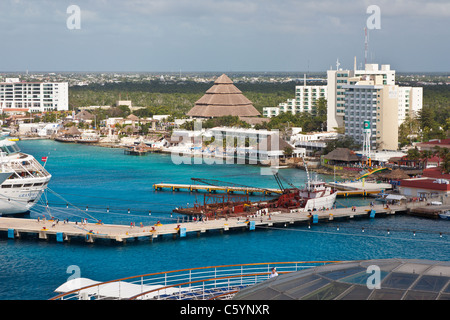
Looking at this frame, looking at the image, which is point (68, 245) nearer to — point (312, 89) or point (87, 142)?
point (87, 142)

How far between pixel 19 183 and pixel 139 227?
701 centimetres

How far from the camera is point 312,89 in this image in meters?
76.4

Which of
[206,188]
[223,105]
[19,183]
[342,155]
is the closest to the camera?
[19,183]

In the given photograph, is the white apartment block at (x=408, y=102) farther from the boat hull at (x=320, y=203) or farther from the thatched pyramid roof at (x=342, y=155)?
the boat hull at (x=320, y=203)

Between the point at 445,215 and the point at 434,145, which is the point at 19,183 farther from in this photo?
the point at 434,145

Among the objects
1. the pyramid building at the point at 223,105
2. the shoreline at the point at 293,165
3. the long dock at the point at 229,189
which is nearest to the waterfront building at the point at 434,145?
the shoreline at the point at 293,165

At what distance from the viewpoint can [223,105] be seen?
8169cm

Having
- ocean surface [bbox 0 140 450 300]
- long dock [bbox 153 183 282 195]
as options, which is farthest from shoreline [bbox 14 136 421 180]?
long dock [bbox 153 183 282 195]

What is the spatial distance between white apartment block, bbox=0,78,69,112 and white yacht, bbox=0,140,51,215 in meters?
66.6

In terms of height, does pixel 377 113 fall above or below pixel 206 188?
above

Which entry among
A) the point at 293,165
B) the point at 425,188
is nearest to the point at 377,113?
the point at 293,165

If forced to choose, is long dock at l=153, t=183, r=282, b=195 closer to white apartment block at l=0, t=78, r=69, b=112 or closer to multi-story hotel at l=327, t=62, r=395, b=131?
multi-story hotel at l=327, t=62, r=395, b=131

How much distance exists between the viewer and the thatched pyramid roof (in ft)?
160
